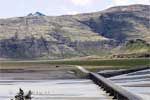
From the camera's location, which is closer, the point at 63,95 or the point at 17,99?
the point at 17,99

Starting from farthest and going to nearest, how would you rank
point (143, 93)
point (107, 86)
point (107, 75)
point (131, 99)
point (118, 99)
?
point (107, 75), point (107, 86), point (143, 93), point (118, 99), point (131, 99)

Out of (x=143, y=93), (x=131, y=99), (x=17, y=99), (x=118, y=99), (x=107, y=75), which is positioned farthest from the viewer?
(x=107, y=75)

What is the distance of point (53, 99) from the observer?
4391 cm

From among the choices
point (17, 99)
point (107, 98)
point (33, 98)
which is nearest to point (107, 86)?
point (107, 98)

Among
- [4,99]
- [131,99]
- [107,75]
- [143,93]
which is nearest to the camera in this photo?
[131,99]

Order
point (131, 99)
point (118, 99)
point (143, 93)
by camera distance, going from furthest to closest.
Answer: point (143, 93)
point (118, 99)
point (131, 99)

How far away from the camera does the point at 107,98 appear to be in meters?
45.9

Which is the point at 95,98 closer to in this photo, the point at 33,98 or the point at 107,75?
the point at 33,98

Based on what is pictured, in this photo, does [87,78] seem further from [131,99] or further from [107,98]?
[131,99]

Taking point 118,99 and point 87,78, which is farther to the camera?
point 87,78

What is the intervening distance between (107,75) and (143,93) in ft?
118

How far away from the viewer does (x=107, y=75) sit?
84.4 metres

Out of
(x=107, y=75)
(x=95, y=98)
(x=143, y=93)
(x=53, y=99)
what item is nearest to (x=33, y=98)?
(x=53, y=99)

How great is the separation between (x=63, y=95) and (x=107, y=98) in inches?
181
